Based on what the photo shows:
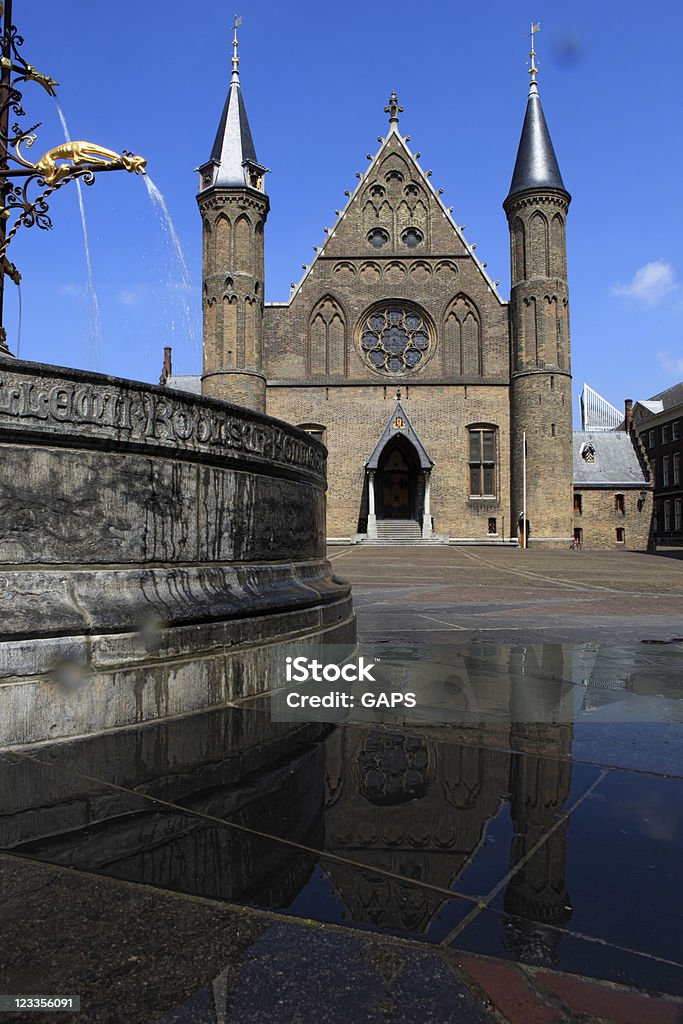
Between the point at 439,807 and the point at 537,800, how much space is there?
0.31 meters

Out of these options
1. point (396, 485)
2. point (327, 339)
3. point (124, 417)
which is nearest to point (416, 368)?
point (327, 339)

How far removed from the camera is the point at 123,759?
105 inches

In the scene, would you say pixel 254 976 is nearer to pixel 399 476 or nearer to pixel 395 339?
pixel 399 476

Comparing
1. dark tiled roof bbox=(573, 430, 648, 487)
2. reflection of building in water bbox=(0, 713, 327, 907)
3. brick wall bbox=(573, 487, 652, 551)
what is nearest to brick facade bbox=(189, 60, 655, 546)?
brick wall bbox=(573, 487, 652, 551)

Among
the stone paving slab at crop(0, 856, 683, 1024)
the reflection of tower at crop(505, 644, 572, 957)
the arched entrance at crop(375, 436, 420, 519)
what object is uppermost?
the arched entrance at crop(375, 436, 420, 519)

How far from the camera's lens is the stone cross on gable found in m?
37.0

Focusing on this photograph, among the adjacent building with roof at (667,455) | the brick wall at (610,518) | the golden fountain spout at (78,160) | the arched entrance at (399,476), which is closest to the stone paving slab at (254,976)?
the golden fountain spout at (78,160)

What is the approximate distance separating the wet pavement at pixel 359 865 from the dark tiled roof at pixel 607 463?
118 feet

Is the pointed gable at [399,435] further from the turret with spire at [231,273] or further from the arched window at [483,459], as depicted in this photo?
the turret with spire at [231,273]

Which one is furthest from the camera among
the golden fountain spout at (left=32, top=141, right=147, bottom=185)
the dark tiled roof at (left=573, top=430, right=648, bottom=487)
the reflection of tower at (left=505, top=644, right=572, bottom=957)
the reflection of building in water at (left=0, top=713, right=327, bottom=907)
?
the dark tiled roof at (left=573, top=430, right=648, bottom=487)

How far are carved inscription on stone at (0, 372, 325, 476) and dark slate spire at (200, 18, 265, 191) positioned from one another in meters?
32.1

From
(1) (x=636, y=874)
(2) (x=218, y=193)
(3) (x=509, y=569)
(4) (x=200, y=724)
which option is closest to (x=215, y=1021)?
(1) (x=636, y=874)

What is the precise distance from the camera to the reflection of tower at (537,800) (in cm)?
162

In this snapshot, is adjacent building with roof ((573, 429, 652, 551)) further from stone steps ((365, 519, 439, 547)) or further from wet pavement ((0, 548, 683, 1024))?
wet pavement ((0, 548, 683, 1024))
